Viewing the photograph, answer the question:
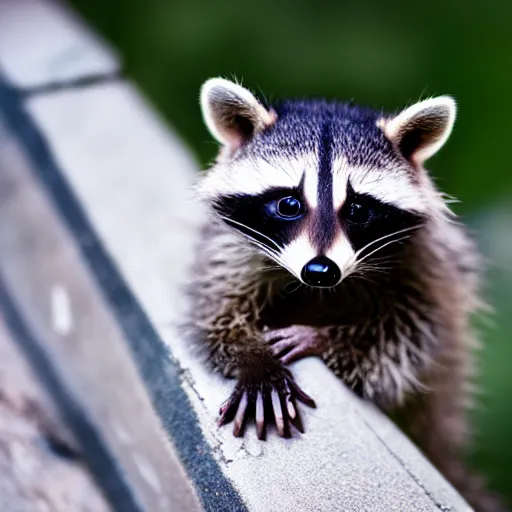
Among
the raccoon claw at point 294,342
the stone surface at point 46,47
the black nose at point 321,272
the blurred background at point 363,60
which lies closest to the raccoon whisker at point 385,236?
the black nose at point 321,272

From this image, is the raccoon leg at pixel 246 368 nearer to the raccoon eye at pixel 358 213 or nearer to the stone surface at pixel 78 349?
the stone surface at pixel 78 349

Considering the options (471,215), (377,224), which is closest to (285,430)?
(377,224)

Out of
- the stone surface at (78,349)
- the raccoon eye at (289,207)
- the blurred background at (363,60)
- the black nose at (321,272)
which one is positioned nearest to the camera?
the black nose at (321,272)

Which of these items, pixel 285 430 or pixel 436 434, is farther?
pixel 436 434

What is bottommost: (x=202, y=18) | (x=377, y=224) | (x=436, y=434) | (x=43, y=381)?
(x=436, y=434)

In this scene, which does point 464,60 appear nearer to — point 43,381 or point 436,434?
point 436,434

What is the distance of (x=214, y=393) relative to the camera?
1.70m

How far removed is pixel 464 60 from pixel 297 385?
9.58 feet

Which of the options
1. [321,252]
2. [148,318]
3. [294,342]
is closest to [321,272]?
[321,252]

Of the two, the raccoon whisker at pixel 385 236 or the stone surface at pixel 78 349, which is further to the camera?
the stone surface at pixel 78 349

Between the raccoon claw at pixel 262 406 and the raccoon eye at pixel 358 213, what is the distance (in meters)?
0.40

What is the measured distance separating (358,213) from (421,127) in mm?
276

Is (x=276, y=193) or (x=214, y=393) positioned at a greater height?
(x=276, y=193)

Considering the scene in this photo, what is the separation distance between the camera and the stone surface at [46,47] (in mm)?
2973
